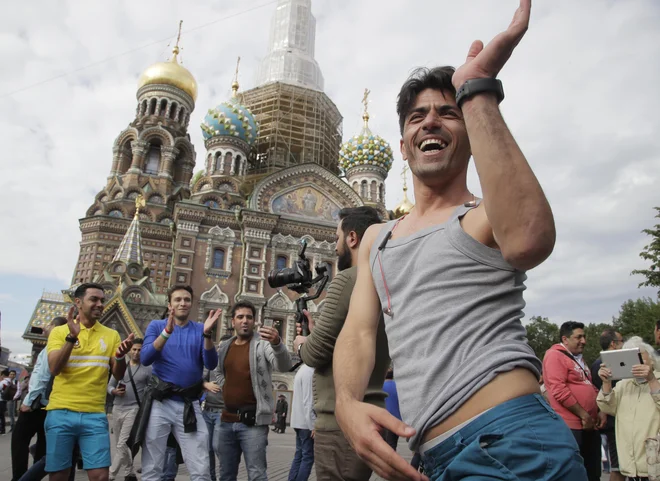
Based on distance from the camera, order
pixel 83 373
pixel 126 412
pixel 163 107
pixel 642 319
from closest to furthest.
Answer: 1. pixel 83 373
2. pixel 126 412
3. pixel 642 319
4. pixel 163 107

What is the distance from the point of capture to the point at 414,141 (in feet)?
5.45

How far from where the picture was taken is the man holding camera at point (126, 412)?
6.12m

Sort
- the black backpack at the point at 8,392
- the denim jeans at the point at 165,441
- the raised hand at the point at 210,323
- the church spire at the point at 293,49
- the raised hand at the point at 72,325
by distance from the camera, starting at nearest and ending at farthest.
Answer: the raised hand at the point at 72,325
the denim jeans at the point at 165,441
the raised hand at the point at 210,323
the black backpack at the point at 8,392
the church spire at the point at 293,49

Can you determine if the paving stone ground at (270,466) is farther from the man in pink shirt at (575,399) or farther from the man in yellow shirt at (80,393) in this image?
the man in yellow shirt at (80,393)

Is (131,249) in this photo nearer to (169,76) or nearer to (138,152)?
(138,152)

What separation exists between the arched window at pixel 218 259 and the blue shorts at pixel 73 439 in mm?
20283

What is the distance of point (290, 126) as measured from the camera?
32469 mm

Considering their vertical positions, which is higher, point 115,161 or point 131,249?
point 115,161

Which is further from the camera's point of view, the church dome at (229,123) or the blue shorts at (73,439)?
the church dome at (229,123)

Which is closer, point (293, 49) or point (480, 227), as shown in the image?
point (480, 227)

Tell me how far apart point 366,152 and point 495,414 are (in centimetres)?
3025

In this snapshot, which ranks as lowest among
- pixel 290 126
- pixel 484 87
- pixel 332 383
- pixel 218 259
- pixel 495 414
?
pixel 495 414

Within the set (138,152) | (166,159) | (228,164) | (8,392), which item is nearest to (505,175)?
(8,392)

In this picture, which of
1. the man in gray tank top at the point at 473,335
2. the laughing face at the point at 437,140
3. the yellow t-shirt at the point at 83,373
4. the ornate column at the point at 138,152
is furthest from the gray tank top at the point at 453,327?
the ornate column at the point at 138,152
